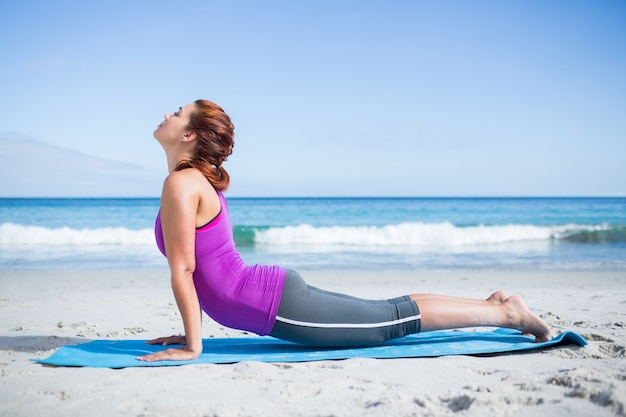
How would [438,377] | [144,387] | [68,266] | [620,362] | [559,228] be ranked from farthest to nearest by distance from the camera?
1. [559,228]
2. [68,266]
3. [620,362]
4. [438,377]
5. [144,387]

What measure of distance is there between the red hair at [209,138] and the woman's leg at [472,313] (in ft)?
4.69

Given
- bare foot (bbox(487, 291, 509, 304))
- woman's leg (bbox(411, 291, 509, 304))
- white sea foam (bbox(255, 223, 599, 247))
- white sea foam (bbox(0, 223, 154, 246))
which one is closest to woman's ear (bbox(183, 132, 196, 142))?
woman's leg (bbox(411, 291, 509, 304))

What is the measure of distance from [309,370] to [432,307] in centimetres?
83

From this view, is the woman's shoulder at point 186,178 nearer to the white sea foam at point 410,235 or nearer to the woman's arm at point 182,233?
the woman's arm at point 182,233

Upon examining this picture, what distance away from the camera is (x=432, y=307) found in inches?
127

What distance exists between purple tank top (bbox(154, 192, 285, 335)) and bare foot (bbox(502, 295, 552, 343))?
56.6 inches

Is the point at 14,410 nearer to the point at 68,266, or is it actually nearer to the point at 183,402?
the point at 183,402

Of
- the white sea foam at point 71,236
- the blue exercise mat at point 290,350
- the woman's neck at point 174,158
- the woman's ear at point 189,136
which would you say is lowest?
the white sea foam at point 71,236

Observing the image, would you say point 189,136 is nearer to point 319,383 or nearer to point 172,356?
point 172,356

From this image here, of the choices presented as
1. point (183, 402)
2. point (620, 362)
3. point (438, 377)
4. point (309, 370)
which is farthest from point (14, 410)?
point (620, 362)

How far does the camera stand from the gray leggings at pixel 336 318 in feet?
10.2

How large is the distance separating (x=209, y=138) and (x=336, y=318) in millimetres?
1279

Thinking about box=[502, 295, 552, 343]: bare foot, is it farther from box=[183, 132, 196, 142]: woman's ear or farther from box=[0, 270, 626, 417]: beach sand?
box=[183, 132, 196, 142]: woman's ear

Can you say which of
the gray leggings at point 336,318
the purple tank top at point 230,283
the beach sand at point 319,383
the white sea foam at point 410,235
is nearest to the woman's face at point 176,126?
the purple tank top at point 230,283
